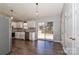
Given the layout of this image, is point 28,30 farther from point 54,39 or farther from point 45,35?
Answer: point 54,39

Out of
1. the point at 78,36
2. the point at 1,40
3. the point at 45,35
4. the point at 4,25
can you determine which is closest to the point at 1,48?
the point at 1,40

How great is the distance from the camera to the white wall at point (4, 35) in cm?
307

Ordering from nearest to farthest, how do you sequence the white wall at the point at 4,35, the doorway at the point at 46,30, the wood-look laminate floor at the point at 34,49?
the white wall at the point at 4,35, the wood-look laminate floor at the point at 34,49, the doorway at the point at 46,30

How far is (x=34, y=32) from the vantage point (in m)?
7.66

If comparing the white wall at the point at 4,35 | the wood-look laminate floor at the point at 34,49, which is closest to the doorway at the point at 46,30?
the wood-look laminate floor at the point at 34,49

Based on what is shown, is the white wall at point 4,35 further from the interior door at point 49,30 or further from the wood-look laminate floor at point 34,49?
the interior door at point 49,30

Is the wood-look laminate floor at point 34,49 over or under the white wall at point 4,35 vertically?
under

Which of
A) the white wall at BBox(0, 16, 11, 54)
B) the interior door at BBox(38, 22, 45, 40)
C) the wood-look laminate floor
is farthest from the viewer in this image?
the interior door at BBox(38, 22, 45, 40)

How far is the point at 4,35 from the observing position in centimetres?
321

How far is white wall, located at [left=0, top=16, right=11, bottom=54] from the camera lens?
3.07 meters

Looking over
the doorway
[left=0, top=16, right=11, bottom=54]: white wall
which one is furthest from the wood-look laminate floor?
the doorway

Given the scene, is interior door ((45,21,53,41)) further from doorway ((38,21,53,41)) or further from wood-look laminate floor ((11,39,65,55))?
wood-look laminate floor ((11,39,65,55))

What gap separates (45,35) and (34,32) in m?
1.04

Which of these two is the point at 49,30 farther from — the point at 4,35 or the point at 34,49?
the point at 4,35
